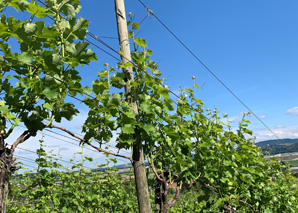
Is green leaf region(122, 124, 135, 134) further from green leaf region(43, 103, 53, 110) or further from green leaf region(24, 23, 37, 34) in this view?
green leaf region(24, 23, 37, 34)

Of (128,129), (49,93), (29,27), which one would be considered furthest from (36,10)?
(128,129)

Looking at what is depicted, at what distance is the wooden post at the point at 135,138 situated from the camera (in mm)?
2641

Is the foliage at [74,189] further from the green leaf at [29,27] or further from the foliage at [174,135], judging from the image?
the green leaf at [29,27]

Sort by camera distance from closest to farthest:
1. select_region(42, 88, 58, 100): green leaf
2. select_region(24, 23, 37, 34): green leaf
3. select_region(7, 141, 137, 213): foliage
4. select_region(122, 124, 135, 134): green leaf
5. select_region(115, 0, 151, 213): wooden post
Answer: select_region(24, 23, 37, 34): green leaf
select_region(42, 88, 58, 100): green leaf
select_region(122, 124, 135, 134): green leaf
select_region(115, 0, 151, 213): wooden post
select_region(7, 141, 137, 213): foliage

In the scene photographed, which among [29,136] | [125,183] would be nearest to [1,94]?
[29,136]

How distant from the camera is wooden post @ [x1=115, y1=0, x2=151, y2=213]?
104 inches

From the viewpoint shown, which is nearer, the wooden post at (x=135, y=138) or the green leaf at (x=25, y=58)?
the green leaf at (x=25, y=58)

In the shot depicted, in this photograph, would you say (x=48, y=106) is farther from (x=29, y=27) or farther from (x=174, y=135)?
(x=174, y=135)

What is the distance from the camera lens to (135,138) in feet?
9.08

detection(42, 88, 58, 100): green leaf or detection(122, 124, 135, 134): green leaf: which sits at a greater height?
detection(42, 88, 58, 100): green leaf

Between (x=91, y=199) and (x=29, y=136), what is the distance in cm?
439

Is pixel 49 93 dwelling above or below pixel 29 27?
below

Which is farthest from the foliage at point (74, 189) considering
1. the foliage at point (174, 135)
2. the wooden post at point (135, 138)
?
the wooden post at point (135, 138)

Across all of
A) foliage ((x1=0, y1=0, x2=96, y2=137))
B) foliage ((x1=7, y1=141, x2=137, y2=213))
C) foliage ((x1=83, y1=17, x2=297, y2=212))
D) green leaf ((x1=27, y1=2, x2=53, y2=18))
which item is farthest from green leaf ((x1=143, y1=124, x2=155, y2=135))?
foliage ((x1=7, y1=141, x2=137, y2=213))
